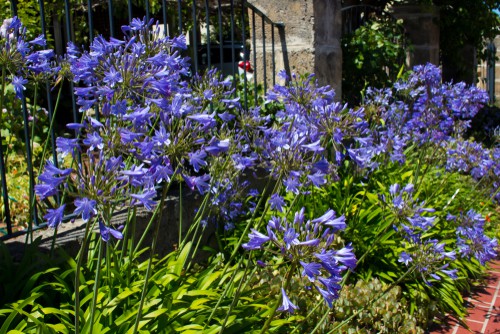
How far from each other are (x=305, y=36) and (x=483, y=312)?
8.16 feet

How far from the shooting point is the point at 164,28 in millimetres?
2945

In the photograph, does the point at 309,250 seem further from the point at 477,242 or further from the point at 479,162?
the point at 479,162

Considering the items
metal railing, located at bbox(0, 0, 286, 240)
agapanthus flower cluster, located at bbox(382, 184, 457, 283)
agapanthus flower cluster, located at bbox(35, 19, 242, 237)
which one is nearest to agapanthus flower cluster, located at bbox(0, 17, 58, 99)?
agapanthus flower cluster, located at bbox(35, 19, 242, 237)

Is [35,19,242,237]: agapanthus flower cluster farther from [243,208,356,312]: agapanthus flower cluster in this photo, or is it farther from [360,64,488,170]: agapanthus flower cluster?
[360,64,488,170]: agapanthus flower cluster

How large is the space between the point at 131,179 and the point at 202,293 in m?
1.12

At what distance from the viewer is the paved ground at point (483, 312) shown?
11.4 ft

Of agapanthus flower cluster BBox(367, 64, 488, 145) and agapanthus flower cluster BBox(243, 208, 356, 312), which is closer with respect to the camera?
agapanthus flower cluster BBox(243, 208, 356, 312)

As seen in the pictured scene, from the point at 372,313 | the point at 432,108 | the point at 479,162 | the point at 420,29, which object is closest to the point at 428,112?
the point at 432,108

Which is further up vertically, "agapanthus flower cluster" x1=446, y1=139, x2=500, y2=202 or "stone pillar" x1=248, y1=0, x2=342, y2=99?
"stone pillar" x1=248, y1=0, x2=342, y2=99

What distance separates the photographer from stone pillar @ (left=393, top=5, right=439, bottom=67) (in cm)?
729

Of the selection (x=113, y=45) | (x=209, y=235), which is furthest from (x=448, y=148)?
(x=113, y=45)

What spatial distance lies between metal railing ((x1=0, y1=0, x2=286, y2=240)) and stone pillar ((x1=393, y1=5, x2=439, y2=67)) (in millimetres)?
2121

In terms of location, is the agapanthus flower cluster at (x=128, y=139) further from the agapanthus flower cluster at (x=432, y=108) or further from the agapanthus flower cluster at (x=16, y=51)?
the agapanthus flower cluster at (x=432, y=108)

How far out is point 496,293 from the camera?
405 centimetres
